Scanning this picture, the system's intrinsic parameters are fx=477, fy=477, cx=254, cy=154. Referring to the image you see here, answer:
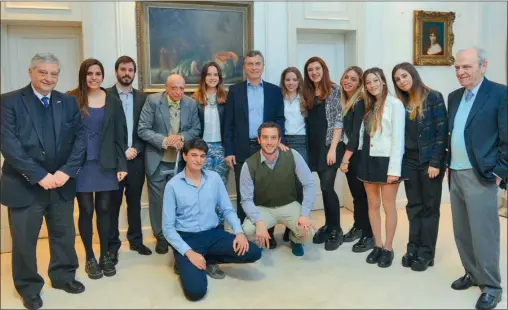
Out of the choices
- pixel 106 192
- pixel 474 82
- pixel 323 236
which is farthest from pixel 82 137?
pixel 474 82

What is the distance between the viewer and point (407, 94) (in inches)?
123

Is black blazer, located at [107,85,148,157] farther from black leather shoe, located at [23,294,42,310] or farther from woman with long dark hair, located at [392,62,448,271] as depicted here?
woman with long dark hair, located at [392,62,448,271]

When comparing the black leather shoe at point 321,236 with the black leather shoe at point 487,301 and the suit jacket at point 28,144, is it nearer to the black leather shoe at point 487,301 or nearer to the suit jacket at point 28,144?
the black leather shoe at point 487,301

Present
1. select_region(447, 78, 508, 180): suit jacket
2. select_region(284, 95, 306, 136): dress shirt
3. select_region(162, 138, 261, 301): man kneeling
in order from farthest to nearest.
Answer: select_region(284, 95, 306, 136): dress shirt < select_region(162, 138, 261, 301): man kneeling < select_region(447, 78, 508, 180): suit jacket

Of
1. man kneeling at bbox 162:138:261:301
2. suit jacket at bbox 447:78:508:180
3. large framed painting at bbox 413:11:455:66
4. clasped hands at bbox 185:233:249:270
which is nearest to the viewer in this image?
suit jacket at bbox 447:78:508:180

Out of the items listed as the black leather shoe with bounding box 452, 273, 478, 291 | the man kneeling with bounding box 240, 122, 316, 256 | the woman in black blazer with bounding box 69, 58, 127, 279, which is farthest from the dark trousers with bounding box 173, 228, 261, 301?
the black leather shoe with bounding box 452, 273, 478, 291

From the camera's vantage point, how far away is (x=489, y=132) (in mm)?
2502

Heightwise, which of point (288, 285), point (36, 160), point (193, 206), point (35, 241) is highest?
point (36, 160)

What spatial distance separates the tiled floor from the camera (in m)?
2.70

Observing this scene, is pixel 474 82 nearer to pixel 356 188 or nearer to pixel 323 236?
pixel 356 188

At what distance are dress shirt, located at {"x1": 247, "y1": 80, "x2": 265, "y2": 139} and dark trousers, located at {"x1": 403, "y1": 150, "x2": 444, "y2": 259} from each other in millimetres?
1109

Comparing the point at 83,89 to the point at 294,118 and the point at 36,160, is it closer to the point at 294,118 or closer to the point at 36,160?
the point at 36,160

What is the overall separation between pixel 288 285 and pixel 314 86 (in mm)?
1535

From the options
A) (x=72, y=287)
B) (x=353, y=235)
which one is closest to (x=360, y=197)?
(x=353, y=235)
